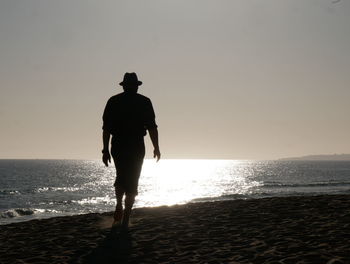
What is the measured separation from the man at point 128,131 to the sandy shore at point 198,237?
3.00 feet

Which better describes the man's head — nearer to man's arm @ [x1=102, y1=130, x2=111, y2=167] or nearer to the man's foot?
man's arm @ [x1=102, y1=130, x2=111, y2=167]


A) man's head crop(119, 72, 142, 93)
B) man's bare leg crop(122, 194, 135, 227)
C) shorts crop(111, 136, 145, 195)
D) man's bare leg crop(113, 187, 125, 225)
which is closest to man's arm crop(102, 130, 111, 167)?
shorts crop(111, 136, 145, 195)

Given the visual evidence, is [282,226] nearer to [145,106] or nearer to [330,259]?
[330,259]

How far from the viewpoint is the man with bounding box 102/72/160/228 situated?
7438mm

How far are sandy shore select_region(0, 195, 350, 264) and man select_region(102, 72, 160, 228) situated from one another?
3.00 ft

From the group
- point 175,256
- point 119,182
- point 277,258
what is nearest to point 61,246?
point 119,182

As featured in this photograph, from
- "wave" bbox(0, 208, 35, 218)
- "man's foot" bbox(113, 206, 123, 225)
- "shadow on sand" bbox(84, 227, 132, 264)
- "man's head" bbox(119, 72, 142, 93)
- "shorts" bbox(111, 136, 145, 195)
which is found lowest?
"wave" bbox(0, 208, 35, 218)

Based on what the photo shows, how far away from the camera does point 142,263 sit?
5.44m

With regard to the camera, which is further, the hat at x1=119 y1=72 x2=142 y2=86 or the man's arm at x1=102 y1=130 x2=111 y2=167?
the hat at x1=119 y1=72 x2=142 y2=86

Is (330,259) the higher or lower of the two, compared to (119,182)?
lower

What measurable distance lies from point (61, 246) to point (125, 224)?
4.90ft

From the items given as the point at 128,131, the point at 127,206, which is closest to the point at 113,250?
the point at 127,206

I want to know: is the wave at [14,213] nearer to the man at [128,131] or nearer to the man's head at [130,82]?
the man at [128,131]

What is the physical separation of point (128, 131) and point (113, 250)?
215 centimetres
